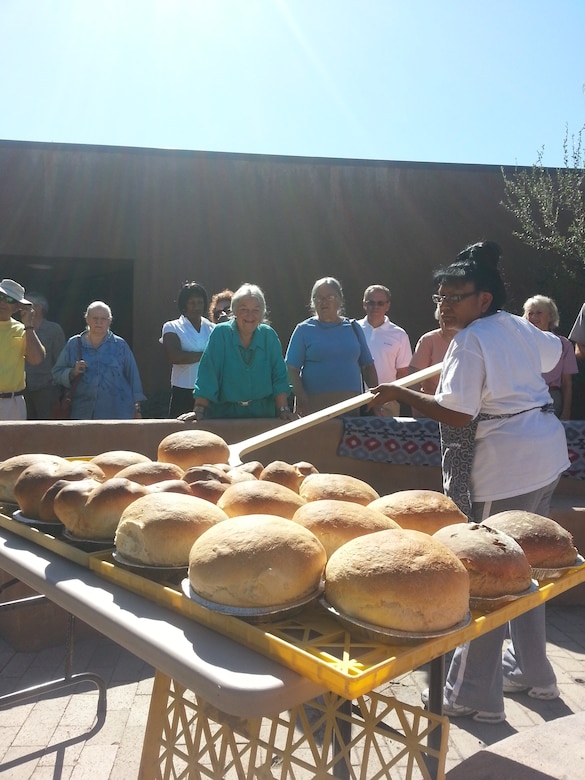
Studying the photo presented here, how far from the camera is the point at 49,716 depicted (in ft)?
9.25

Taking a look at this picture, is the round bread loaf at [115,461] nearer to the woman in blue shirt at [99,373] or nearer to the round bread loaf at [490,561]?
the round bread loaf at [490,561]

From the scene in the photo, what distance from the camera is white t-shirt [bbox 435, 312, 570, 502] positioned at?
7.51 ft

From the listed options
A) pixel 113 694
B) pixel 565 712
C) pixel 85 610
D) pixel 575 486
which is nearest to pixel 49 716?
pixel 113 694

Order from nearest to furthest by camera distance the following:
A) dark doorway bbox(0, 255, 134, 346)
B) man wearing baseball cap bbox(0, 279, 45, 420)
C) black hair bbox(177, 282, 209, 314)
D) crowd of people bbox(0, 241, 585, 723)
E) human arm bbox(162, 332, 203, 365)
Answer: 1. crowd of people bbox(0, 241, 585, 723)
2. man wearing baseball cap bbox(0, 279, 45, 420)
3. human arm bbox(162, 332, 203, 365)
4. black hair bbox(177, 282, 209, 314)
5. dark doorway bbox(0, 255, 134, 346)

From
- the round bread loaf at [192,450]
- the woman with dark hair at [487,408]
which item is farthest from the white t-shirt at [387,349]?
the round bread loaf at [192,450]

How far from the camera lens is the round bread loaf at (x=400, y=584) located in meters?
1.13

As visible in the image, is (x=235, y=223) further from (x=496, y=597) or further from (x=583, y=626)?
(x=496, y=597)

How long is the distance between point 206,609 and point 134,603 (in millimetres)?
227

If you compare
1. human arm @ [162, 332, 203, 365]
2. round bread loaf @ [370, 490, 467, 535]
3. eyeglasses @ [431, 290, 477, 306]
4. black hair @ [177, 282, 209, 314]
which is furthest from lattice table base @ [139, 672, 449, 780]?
black hair @ [177, 282, 209, 314]

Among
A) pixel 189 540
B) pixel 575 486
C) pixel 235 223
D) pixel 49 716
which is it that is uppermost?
pixel 235 223

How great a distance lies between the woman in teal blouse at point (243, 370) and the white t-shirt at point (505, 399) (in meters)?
1.60

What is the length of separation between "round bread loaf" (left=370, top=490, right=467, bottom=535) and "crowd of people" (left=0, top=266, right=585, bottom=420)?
2.10 metres

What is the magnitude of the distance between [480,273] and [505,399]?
1.60 feet

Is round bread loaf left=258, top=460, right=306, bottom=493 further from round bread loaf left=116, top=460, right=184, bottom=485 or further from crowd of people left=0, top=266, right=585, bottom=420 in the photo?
crowd of people left=0, top=266, right=585, bottom=420
